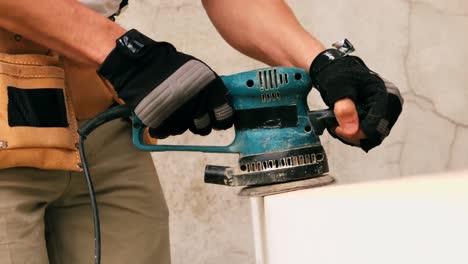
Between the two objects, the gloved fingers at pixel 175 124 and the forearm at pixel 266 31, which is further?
the forearm at pixel 266 31

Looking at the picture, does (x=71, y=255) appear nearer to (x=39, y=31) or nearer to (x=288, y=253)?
(x=39, y=31)

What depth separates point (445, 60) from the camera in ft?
6.24

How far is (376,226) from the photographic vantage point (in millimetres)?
551

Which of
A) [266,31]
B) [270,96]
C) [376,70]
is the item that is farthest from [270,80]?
[376,70]

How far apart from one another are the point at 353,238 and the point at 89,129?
0.50m

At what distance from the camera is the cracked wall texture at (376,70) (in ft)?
6.24

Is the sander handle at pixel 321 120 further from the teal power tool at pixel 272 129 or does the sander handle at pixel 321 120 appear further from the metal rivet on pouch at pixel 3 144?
the metal rivet on pouch at pixel 3 144

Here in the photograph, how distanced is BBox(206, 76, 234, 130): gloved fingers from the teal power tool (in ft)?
0.06

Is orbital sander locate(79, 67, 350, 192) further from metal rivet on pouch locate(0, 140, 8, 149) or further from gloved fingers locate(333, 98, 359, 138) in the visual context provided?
metal rivet on pouch locate(0, 140, 8, 149)

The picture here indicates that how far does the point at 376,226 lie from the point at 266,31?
0.62 metres

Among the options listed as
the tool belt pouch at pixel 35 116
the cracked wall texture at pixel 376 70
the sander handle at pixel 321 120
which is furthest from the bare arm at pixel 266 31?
the cracked wall texture at pixel 376 70

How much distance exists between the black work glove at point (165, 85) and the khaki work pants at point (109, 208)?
0.62 feet

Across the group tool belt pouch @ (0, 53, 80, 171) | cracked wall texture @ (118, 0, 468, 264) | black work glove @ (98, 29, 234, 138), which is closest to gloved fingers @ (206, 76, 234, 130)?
black work glove @ (98, 29, 234, 138)

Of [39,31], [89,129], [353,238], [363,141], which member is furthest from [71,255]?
[353,238]
